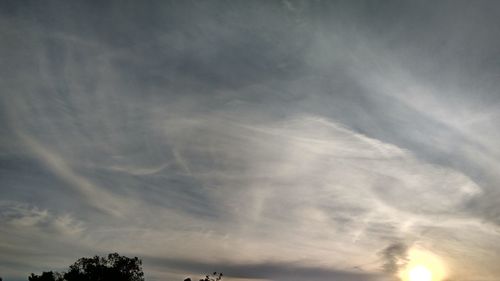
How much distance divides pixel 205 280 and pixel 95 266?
33.1 m

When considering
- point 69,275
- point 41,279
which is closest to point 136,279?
point 69,275

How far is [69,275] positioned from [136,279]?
19222mm

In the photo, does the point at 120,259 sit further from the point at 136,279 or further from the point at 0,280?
A: the point at 0,280

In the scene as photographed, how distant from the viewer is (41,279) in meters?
112

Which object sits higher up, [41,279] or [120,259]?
[120,259]

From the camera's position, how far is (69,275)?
109 m

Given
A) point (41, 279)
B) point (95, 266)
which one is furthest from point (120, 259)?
point (41, 279)

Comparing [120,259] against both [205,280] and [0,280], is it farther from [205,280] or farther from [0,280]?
[0,280]

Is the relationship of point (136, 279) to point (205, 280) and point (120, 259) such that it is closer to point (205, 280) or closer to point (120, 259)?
point (120, 259)

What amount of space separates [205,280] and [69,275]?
40.2m

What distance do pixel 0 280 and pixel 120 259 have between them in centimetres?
3747

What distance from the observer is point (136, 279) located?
368 feet

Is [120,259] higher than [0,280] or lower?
higher

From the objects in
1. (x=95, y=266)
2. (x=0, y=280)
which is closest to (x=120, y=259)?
(x=95, y=266)
